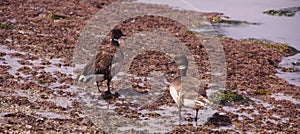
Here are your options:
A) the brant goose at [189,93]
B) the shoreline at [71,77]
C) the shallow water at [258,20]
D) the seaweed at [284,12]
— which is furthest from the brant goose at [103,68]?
the seaweed at [284,12]

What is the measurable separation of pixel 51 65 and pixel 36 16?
23.0ft

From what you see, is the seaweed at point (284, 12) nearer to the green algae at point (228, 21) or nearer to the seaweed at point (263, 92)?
the green algae at point (228, 21)

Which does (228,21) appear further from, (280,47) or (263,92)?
(263,92)

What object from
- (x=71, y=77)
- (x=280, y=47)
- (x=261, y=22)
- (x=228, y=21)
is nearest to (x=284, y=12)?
(x=261, y=22)

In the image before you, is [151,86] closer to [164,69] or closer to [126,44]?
[164,69]

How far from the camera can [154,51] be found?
1703 centimetres

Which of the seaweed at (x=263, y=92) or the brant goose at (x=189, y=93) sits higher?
the brant goose at (x=189, y=93)

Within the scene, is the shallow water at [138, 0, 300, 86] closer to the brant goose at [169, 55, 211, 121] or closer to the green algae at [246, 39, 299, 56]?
the green algae at [246, 39, 299, 56]

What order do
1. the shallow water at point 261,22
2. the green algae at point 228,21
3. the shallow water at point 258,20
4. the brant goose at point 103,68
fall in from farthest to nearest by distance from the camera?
the green algae at point 228,21
the shallow water at point 258,20
the shallow water at point 261,22
the brant goose at point 103,68

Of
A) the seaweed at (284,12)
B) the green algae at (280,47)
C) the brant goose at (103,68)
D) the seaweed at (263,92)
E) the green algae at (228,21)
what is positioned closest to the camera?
the brant goose at (103,68)

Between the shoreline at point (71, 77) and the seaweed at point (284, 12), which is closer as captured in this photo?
the shoreline at point (71, 77)

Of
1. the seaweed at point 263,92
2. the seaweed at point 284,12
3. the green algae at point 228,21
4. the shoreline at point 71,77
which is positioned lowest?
the seaweed at point 263,92

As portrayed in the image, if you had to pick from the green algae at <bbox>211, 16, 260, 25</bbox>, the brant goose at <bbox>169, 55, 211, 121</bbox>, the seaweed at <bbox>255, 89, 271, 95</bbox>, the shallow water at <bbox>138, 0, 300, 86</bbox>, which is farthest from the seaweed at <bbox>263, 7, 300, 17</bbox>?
the brant goose at <bbox>169, 55, 211, 121</bbox>

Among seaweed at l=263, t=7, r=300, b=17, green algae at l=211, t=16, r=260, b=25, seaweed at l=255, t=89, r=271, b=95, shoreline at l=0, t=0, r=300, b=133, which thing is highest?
seaweed at l=263, t=7, r=300, b=17
